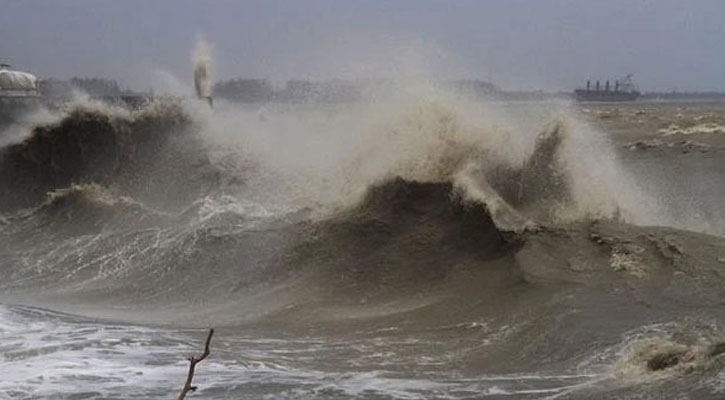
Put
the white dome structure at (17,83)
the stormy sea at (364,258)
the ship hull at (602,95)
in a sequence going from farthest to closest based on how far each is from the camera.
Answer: the ship hull at (602,95) < the white dome structure at (17,83) < the stormy sea at (364,258)

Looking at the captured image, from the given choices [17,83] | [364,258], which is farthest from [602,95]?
[364,258]

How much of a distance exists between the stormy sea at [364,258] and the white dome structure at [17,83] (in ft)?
47.8

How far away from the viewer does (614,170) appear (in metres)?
14.2

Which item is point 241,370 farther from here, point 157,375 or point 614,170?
point 614,170

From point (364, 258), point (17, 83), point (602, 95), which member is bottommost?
point (364, 258)

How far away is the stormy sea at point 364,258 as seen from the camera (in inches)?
277

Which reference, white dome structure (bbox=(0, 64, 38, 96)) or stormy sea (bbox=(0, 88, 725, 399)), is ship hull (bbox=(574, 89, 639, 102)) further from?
stormy sea (bbox=(0, 88, 725, 399))

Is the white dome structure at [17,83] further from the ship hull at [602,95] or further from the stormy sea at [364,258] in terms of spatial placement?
the ship hull at [602,95]

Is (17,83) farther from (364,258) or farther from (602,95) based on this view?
(602,95)

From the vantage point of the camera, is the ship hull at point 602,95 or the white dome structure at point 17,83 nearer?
the white dome structure at point 17,83

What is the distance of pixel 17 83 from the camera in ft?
114

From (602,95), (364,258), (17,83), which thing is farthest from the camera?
(602,95)

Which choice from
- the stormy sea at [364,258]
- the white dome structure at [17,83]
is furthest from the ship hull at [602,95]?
the stormy sea at [364,258]

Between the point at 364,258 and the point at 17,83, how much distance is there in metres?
26.8
